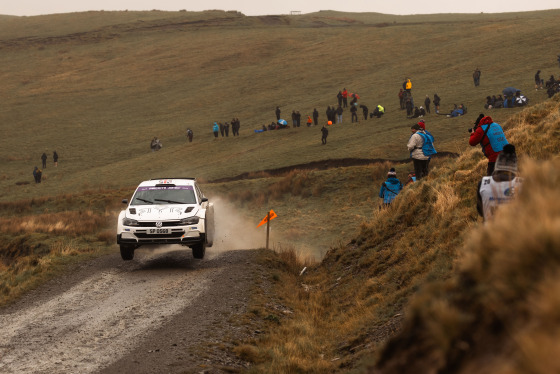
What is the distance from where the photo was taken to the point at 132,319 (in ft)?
35.3

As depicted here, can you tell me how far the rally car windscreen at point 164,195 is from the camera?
1614 cm

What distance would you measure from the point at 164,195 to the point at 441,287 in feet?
41.3

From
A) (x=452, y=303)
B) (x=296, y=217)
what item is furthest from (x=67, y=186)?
(x=452, y=303)

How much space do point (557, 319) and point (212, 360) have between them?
6027mm

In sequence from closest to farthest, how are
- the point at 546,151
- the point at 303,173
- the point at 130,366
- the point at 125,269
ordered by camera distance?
the point at 130,366
the point at 546,151
the point at 125,269
the point at 303,173

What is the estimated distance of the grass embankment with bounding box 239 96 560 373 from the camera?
346 cm

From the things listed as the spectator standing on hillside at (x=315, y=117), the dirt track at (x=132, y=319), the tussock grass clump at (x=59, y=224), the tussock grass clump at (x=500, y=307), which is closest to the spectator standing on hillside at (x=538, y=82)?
the spectator standing on hillside at (x=315, y=117)

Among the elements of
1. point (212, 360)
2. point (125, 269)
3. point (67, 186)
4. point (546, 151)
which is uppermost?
point (546, 151)

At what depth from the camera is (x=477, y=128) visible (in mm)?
10648

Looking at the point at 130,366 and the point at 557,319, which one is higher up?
the point at 557,319

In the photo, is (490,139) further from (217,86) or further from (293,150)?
(217,86)

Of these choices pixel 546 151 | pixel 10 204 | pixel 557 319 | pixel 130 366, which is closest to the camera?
pixel 557 319

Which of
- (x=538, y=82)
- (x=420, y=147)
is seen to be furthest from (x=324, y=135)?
(x=420, y=147)

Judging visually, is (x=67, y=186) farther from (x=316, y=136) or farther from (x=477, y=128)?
(x=477, y=128)
